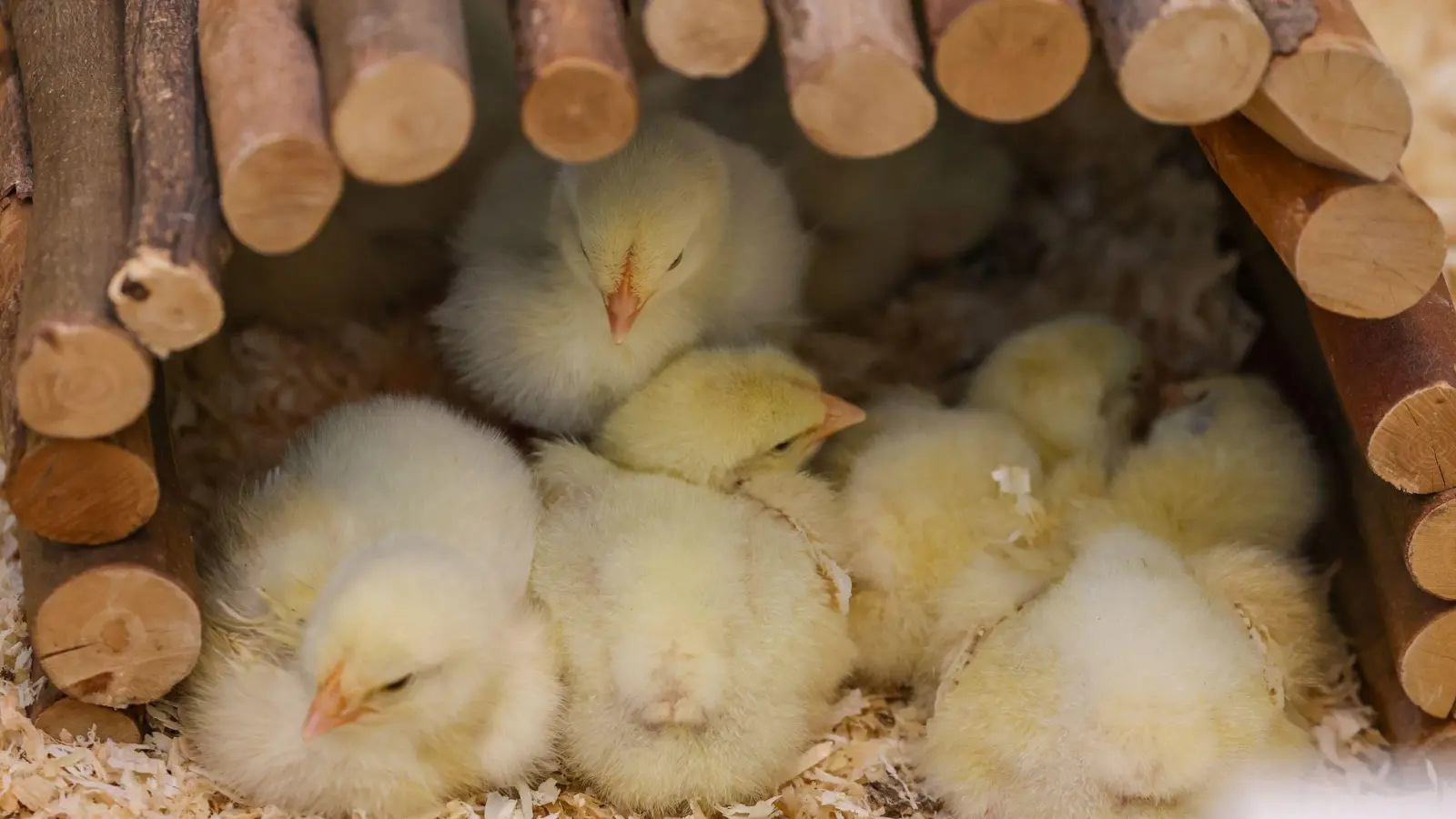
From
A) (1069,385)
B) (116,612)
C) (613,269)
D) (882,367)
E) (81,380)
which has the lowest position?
(882,367)

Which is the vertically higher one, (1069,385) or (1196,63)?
(1196,63)

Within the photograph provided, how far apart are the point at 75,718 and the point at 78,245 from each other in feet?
1.72

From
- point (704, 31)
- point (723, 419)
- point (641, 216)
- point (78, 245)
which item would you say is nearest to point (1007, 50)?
point (704, 31)

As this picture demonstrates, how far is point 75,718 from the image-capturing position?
5.16 feet

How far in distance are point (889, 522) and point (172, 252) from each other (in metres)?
0.93

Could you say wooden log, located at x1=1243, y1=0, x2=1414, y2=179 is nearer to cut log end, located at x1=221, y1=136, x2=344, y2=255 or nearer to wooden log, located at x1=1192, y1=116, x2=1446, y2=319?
wooden log, located at x1=1192, y1=116, x2=1446, y2=319

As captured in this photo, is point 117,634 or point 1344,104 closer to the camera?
point 1344,104

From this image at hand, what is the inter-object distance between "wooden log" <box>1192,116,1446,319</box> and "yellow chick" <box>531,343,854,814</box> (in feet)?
2.08

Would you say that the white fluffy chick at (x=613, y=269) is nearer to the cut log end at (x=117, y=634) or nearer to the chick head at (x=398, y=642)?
the chick head at (x=398, y=642)

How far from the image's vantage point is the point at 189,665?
5.08 feet

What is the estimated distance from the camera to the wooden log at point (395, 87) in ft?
4.37

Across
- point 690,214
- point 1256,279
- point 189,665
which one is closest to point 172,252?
point 189,665

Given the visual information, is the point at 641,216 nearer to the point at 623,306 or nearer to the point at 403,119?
the point at 623,306

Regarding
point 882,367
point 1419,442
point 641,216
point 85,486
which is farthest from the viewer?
point 882,367
